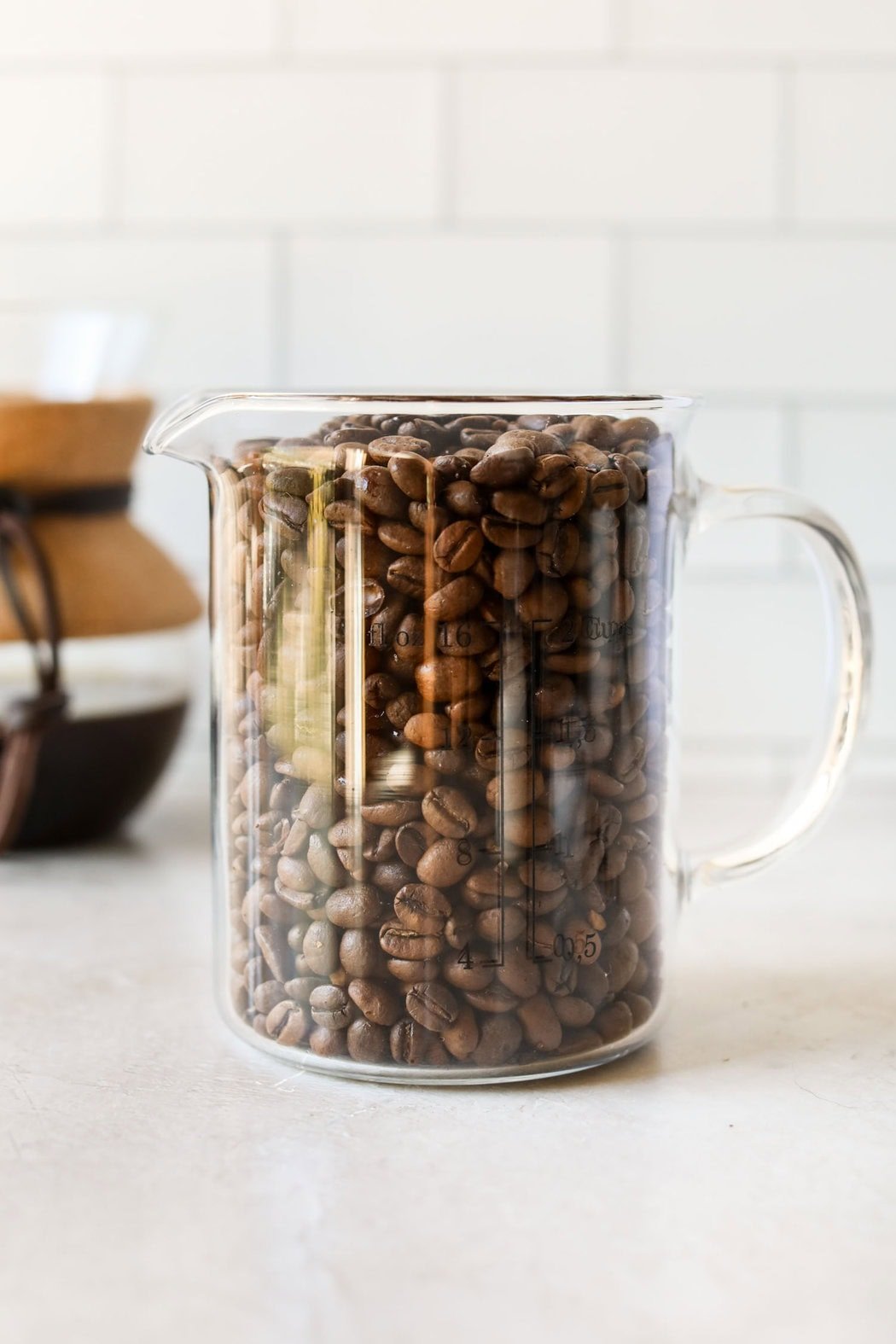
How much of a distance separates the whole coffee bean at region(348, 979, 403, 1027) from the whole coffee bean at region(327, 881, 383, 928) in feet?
0.07

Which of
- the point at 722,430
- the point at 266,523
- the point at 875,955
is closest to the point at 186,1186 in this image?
the point at 266,523

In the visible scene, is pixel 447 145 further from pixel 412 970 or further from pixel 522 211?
pixel 412 970

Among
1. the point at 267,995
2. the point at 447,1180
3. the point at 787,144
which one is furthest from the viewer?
the point at 787,144

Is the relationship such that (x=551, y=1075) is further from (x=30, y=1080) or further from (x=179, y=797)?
(x=179, y=797)

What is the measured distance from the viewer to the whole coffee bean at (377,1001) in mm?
540

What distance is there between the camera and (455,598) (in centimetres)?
52

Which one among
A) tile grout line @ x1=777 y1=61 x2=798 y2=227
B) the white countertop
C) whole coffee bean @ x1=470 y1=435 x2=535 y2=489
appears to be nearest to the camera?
the white countertop

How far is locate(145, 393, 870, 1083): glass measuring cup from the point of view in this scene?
0.52 metres

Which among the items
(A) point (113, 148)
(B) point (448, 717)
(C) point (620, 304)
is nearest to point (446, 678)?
(B) point (448, 717)

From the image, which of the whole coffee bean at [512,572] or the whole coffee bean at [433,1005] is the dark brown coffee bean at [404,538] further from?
the whole coffee bean at [433,1005]

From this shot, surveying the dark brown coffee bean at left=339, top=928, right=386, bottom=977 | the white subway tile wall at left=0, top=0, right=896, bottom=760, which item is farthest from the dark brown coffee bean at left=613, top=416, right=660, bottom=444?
the white subway tile wall at left=0, top=0, right=896, bottom=760

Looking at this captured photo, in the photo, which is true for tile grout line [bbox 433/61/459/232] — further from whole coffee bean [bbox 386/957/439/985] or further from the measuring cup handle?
whole coffee bean [bbox 386/957/439/985]

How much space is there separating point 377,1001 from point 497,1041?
0.05m

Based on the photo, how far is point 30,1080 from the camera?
0.57 metres
